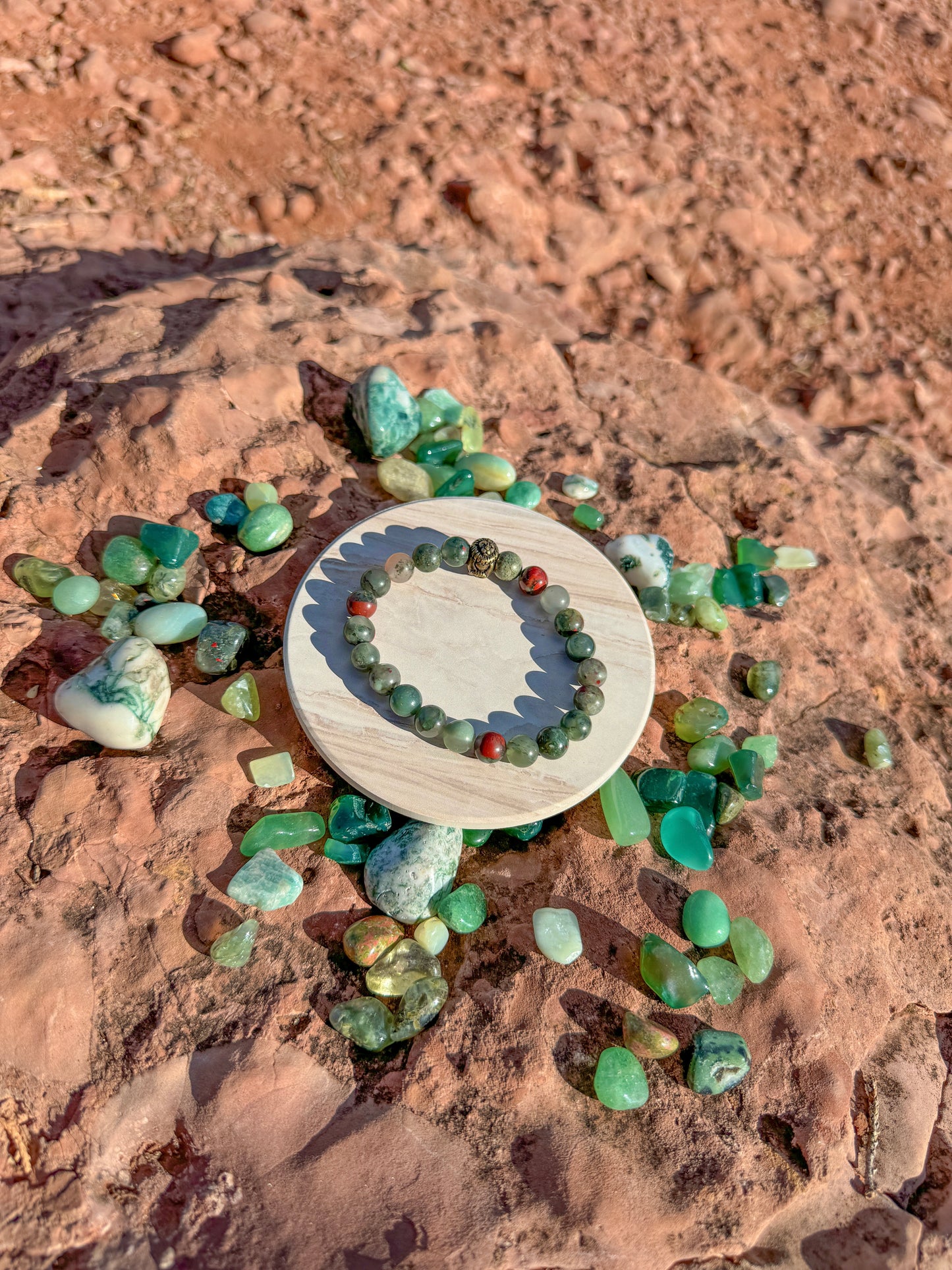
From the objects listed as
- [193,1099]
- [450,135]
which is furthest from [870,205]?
[193,1099]

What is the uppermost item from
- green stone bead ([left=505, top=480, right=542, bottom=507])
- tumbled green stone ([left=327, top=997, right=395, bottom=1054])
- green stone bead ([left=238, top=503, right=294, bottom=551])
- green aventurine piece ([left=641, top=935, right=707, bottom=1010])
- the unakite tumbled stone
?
green stone bead ([left=505, top=480, right=542, bottom=507])

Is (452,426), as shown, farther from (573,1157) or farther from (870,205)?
(870,205)

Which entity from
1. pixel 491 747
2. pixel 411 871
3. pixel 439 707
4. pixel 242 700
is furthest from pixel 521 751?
pixel 242 700

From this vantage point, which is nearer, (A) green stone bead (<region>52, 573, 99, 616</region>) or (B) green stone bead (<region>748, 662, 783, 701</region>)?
(A) green stone bead (<region>52, 573, 99, 616</region>)

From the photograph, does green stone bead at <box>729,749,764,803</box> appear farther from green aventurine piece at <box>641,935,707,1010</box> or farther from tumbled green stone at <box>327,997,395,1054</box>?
tumbled green stone at <box>327,997,395,1054</box>

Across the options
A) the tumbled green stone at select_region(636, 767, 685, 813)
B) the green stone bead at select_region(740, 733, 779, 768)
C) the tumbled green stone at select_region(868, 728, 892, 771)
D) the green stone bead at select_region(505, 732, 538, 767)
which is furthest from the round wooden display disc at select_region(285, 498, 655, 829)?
the tumbled green stone at select_region(868, 728, 892, 771)

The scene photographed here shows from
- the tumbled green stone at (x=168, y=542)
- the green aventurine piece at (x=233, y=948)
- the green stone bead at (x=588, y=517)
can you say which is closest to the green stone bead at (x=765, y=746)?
the green stone bead at (x=588, y=517)
